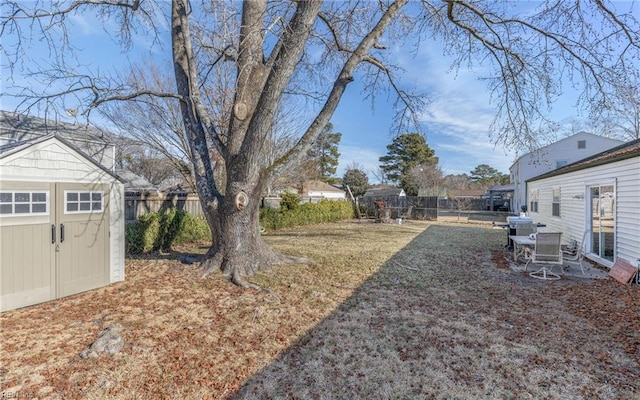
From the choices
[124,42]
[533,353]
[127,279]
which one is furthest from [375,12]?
[127,279]

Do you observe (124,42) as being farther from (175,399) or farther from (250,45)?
(175,399)

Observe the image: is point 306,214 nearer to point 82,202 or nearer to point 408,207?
point 408,207

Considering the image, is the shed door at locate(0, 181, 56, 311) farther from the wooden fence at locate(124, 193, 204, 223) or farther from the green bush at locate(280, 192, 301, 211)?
the green bush at locate(280, 192, 301, 211)

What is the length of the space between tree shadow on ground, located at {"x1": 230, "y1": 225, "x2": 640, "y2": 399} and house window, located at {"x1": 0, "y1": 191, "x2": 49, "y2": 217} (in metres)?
3.95

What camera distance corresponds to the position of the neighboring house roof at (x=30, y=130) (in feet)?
19.6

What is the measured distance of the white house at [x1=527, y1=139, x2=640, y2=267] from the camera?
19.4ft

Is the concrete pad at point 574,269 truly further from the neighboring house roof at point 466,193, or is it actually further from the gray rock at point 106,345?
the neighboring house roof at point 466,193

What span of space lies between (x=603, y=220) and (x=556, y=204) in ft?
12.1

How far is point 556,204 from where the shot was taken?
10.5 meters

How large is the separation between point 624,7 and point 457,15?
2.93 meters

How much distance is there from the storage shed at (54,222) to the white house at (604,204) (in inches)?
381

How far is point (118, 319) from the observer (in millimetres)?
3775

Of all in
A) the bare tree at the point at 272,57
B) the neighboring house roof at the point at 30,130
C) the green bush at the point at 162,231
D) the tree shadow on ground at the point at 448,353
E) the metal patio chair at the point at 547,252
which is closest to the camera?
the tree shadow on ground at the point at 448,353

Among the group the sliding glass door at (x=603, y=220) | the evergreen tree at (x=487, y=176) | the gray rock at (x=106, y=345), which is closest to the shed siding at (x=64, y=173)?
the gray rock at (x=106, y=345)
